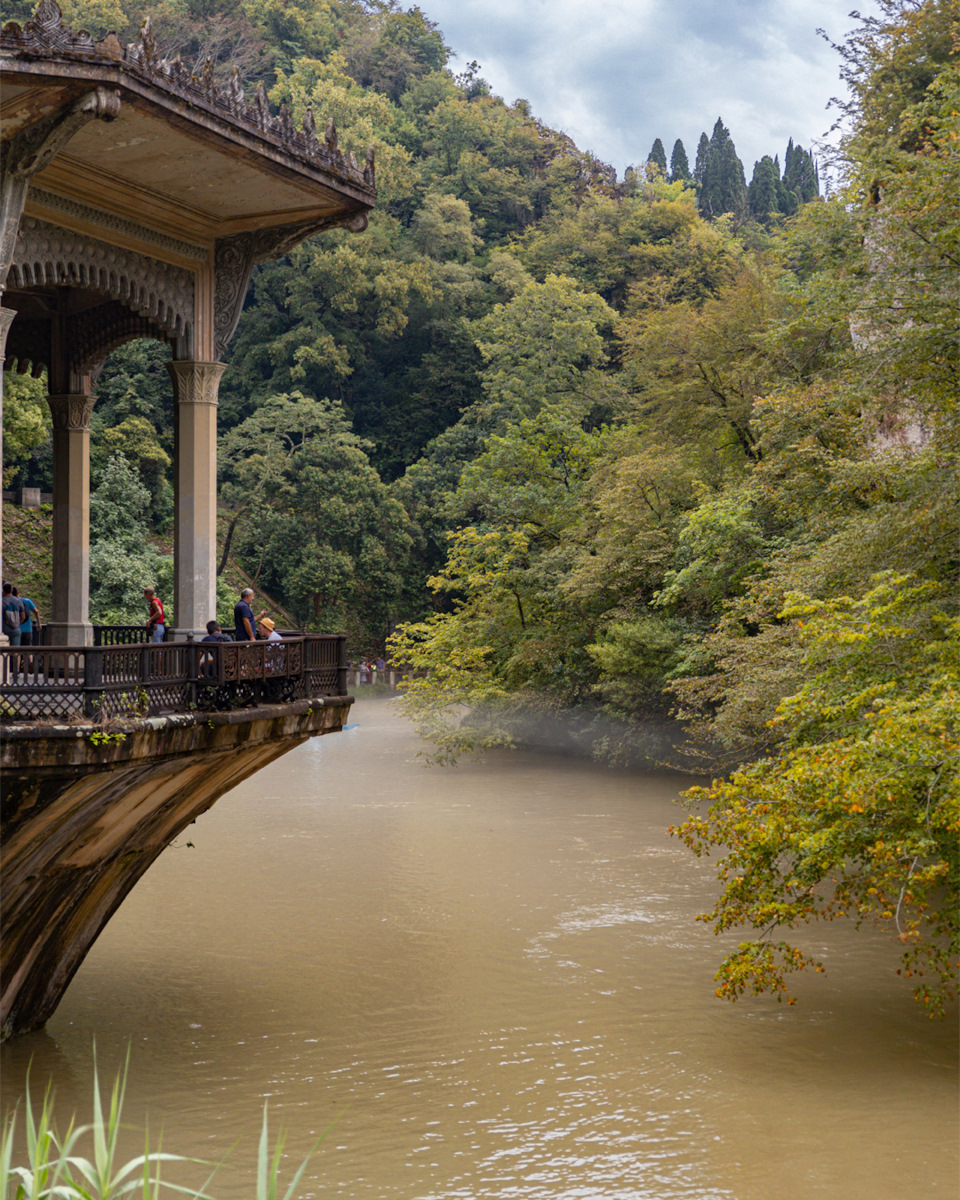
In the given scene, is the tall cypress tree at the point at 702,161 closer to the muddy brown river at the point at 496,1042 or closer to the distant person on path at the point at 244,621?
the muddy brown river at the point at 496,1042

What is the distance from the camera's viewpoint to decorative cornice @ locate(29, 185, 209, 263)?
11.4m

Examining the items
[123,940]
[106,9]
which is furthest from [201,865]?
[106,9]

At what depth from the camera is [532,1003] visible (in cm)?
1549

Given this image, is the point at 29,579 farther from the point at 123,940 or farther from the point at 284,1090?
the point at 284,1090

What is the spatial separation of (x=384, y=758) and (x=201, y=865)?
1508 cm

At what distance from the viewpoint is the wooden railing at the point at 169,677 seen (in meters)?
9.55

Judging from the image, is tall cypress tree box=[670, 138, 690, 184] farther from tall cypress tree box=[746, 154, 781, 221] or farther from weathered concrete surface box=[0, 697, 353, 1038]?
weathered concrete surface box=[0, 697, 353, 1038]

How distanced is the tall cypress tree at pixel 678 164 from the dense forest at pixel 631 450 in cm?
48

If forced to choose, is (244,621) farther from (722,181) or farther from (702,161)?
(702,161)

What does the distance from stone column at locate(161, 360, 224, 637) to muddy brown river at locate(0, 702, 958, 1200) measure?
499 centimetres

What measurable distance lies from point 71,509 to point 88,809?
18.1ft

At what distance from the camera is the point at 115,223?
12203mm

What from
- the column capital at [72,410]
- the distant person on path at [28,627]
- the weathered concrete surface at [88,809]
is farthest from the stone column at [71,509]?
the weathered concrete surface at [88,809]

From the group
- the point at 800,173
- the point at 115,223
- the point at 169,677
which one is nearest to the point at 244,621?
the point at 169,677
